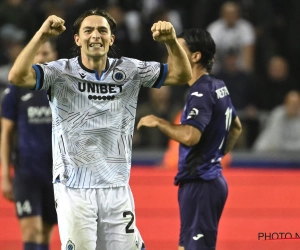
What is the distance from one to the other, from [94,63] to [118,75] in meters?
0.16

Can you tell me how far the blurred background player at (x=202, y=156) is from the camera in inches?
211

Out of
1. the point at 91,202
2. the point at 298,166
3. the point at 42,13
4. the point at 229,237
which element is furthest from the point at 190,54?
the point at 42,13

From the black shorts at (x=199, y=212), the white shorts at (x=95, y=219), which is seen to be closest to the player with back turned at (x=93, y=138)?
the white shorts at (x=95, y=219)

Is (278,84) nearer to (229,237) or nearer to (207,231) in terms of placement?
(229,237)

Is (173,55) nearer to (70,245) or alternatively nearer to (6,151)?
(70,245)

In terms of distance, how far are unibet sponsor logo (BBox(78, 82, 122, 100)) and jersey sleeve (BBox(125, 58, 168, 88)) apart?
192 millimetres

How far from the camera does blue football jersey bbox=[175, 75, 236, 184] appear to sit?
534 cm

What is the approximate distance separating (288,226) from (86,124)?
3.46 m

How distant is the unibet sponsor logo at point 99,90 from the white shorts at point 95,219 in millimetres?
519

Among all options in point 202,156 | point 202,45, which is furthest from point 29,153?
point 202,45

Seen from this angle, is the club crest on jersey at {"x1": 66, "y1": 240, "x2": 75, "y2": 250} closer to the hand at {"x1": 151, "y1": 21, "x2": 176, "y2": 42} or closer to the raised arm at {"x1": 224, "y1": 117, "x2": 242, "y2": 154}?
the hand at {"x1": 151, "y1": 21, "x2": 176, "y2": 42}

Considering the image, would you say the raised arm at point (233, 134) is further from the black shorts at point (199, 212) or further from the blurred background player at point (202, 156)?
the black shorts at point (199, 212)

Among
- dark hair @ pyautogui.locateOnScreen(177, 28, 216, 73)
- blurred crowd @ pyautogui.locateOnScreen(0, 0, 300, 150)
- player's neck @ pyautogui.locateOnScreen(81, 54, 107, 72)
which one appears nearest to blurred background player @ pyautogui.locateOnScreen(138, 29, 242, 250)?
dark hair @ pyautogui.locateOnScreen(177, 28, 216, 73)

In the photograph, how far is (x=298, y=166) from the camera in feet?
33.9
